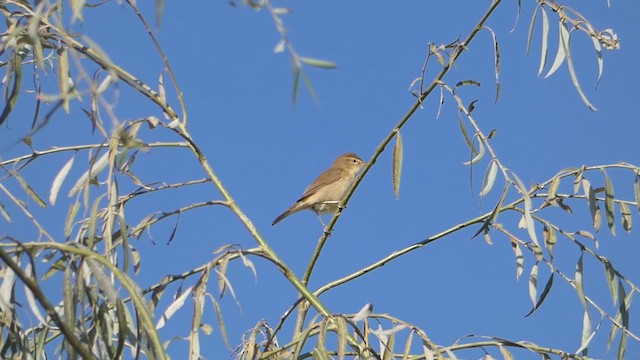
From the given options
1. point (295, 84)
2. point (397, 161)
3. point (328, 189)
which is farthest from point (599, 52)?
point (328, 189)

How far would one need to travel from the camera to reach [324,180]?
24.2 feet

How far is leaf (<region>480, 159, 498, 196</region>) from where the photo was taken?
2.43 metres

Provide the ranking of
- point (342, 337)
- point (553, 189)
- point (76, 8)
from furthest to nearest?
point (553, 189) → point (342, 337) → point (76, 8)

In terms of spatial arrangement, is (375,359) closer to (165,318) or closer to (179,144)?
(165,318)

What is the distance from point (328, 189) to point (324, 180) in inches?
5.6

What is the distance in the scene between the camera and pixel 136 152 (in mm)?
2412

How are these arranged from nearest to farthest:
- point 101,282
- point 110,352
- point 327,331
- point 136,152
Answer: point 101,282
point 110,352
point 327,331
point 136,152

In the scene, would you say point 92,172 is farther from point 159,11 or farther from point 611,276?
point 611,276

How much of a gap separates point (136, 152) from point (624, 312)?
1378mm

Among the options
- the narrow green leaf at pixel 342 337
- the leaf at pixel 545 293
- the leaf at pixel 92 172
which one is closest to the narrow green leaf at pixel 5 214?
the leaf at pixel 92 172

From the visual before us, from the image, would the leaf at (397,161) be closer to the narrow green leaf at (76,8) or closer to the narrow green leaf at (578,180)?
the narrow green leaf at (578,180)

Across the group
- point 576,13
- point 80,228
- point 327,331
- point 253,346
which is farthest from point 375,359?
point 576,13

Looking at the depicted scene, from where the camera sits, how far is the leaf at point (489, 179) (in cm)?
243

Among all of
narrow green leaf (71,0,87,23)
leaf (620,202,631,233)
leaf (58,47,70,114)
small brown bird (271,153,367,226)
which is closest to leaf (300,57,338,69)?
narrow green leaf (71,0,87,23)
